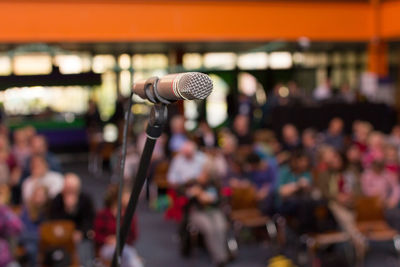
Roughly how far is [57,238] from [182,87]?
4760 mm

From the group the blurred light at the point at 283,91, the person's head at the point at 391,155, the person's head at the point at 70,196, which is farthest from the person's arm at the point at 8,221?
the blurred light at the point at 283,91

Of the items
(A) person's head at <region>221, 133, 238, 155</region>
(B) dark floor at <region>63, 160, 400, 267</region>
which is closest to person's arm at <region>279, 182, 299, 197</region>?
(B) dark floor at <region>63, 160, 400, 267</region>

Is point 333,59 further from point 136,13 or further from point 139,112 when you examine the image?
point 136,13

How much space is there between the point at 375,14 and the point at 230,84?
5.77 meters

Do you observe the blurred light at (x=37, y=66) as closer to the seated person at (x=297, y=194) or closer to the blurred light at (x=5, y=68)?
the blurred light at (x=5, y=68)

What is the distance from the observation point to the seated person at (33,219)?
6199 millimetres

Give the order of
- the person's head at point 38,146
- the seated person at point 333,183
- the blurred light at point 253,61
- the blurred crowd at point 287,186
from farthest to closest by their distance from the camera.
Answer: the blurred light at point 253,61 < the person's head at point 38,146 < the seated person at point 333,183 < the blurred crowd at point 287,186

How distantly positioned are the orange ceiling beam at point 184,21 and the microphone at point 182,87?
663 cm

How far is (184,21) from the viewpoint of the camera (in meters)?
9.38

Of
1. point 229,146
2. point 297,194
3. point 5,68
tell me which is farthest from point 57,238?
point 229,146

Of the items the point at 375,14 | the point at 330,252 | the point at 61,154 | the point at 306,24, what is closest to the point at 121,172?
the point at 330,252

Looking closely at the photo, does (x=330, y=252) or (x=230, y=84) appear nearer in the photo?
(x=330, y=252)

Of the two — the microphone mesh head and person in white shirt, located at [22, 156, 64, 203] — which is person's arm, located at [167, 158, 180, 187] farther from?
the microphone mesh head

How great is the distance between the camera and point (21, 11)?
8.08 m
